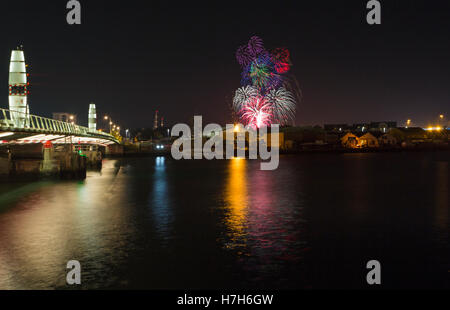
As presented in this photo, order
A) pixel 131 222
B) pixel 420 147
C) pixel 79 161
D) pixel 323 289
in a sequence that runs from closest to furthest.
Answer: pixel 323 289 < pixel 131 222 < pixel 79 161 < pixel 420 147

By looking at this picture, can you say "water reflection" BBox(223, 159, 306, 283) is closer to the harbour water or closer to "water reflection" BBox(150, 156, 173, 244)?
the harbour water

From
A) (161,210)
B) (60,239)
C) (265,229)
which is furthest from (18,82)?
(265,229)

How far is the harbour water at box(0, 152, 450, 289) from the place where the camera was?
49.2 ft

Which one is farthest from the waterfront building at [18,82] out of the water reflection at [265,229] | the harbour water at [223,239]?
the water reflection at [265,229]

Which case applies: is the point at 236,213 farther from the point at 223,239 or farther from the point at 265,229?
the point at 223,239

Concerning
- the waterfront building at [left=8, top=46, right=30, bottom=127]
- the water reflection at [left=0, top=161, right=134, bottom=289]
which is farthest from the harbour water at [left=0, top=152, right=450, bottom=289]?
the waterfront building at [left=8, top=46, right=30, bottom=127]

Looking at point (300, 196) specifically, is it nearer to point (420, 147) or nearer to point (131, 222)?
point (131, 222)

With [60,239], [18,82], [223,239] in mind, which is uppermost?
[18,82]

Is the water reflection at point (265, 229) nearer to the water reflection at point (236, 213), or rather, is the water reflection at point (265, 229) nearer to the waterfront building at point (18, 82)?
the water reflection at point (236, 213)

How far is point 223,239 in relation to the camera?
2053 centimetres
